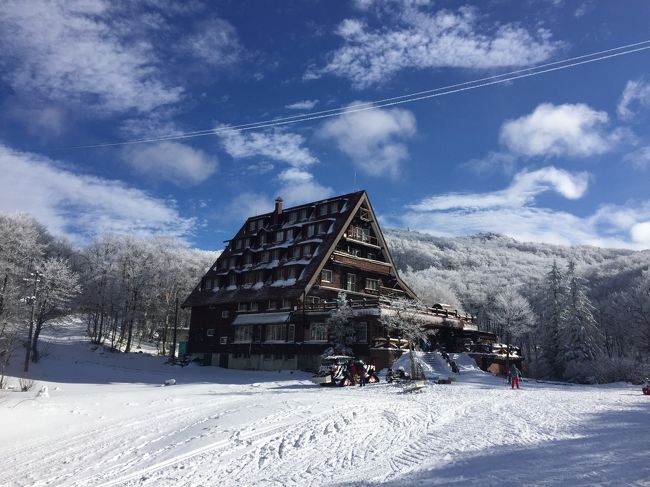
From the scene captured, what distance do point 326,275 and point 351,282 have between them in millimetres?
3720

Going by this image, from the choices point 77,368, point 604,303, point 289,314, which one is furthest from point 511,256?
point 77,368

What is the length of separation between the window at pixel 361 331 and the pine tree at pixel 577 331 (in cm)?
2316

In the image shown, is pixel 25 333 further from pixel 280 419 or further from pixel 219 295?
pixel 280 419

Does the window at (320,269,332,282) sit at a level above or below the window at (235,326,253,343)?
above

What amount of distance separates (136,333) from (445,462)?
7600 cm

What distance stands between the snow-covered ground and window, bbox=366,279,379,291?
2614 centimetres

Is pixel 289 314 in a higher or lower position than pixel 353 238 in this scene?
lower

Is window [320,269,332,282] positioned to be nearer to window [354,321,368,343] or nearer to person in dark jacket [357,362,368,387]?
window [354,321,368,343]

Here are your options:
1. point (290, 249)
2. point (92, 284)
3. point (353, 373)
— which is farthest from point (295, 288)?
point (92, 284)

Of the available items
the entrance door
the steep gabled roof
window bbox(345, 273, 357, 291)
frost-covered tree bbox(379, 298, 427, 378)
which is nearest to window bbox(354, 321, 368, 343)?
frost-covered tree bbox(379, 298, 427, 378)

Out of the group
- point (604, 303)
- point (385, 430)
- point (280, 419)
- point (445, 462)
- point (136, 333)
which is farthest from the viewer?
point (604, 303)

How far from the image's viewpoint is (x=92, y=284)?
2744 inches

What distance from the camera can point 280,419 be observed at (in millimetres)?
17703

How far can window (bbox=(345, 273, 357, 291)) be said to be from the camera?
2005 inches
